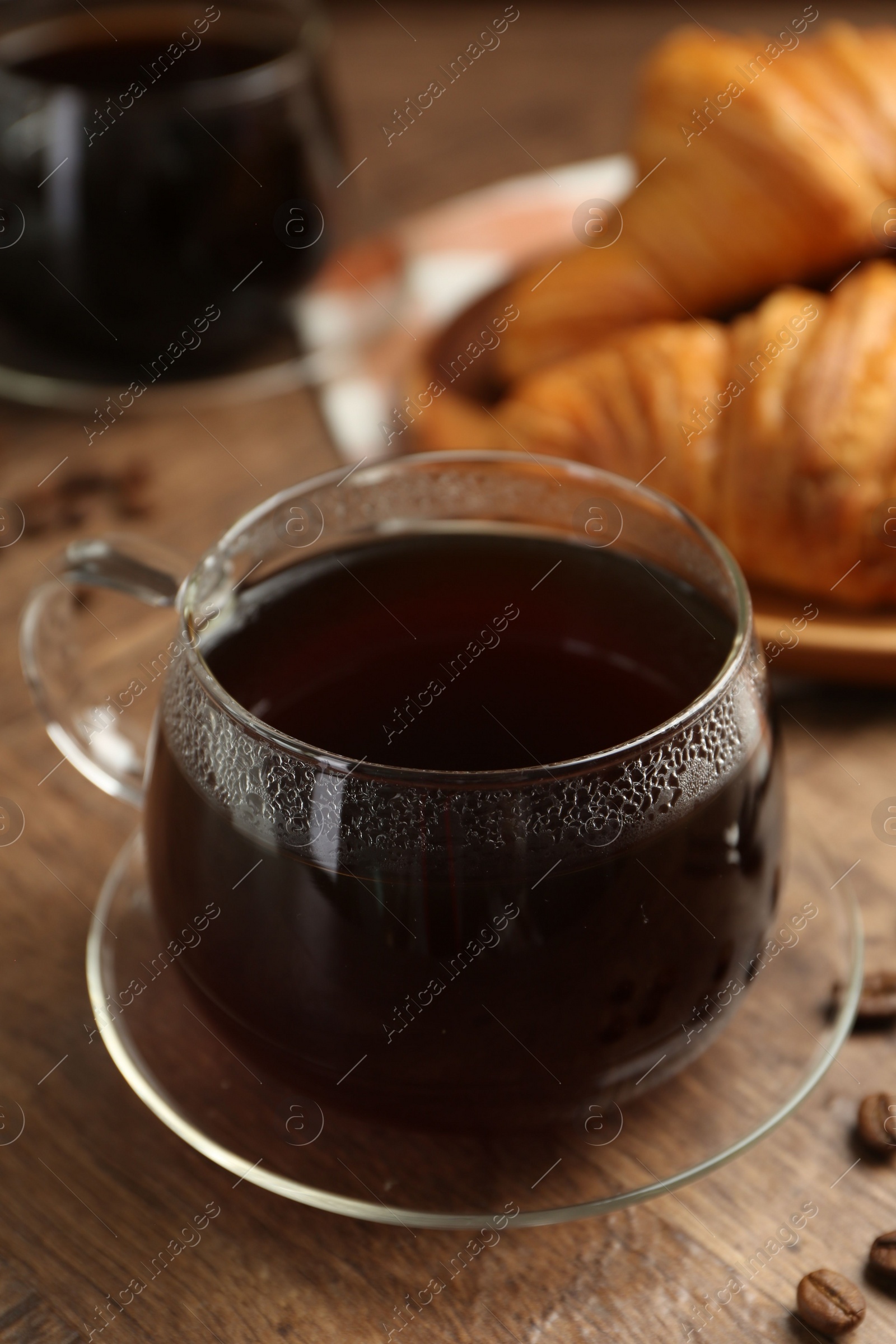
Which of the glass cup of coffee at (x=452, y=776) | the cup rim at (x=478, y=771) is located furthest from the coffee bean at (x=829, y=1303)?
the cup rim at (x=478, y=771)

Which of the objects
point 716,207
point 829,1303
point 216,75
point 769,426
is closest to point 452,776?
point 829,1303

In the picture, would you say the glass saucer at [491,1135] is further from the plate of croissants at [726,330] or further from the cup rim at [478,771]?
the plate of croissants at [726,330]

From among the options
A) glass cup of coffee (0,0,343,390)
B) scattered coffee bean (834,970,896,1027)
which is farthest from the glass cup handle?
glass cup of coffee (0,0,343,390)

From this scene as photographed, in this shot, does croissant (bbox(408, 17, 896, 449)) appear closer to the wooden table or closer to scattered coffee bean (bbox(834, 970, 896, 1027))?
the wooden table

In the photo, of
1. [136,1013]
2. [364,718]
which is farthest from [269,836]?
[136,1013]

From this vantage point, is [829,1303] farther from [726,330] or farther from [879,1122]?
[726,330]

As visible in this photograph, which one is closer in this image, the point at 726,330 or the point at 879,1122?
the point at 879,1122
